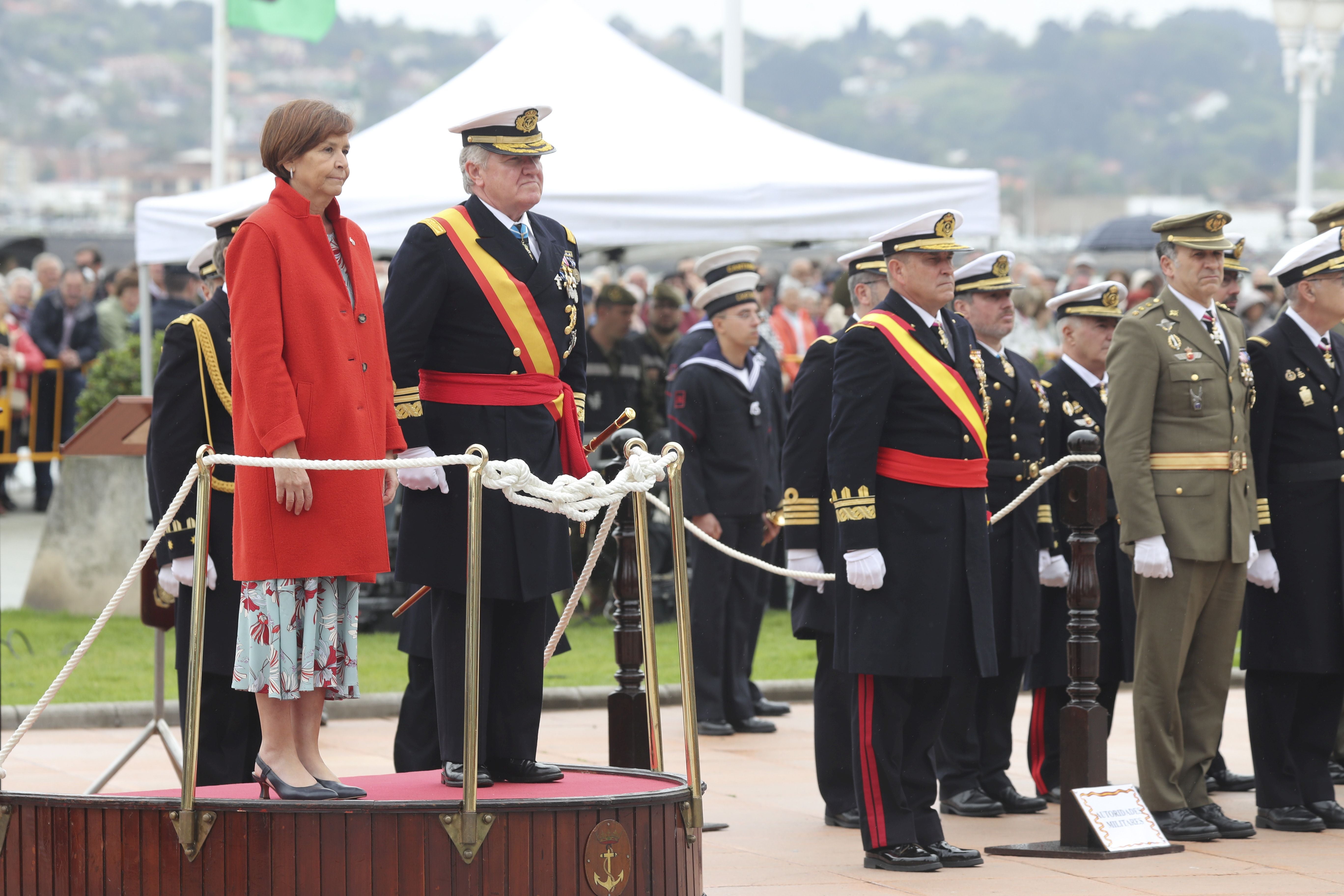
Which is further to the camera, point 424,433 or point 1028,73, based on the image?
point 1028,73

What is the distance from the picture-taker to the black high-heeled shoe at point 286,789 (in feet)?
17.1

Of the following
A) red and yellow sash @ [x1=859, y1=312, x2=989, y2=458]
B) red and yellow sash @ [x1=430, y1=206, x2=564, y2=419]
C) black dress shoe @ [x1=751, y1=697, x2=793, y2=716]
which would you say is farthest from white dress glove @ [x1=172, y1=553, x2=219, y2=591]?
black dress shoe @ [x1=751, y1=697, x2=793, y2=716]

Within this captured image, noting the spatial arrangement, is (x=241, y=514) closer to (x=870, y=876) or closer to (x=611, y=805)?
(x=611, y=805)

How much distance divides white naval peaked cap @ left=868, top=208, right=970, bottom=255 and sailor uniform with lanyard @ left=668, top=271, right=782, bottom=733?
2.68 m

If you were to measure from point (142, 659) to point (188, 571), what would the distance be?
17.1 ft

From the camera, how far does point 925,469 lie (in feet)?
21.4

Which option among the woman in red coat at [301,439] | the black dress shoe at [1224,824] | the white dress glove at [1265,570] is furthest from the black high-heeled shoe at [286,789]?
the white dress glove at [1265,570]

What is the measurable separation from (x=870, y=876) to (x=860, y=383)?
1615mm

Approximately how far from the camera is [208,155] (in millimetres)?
A: 137875

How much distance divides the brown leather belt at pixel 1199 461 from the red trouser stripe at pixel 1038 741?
4.21 feet

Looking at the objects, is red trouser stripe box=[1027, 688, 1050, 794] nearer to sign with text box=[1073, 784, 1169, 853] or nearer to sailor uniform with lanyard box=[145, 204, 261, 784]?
sign with text box=[1073, 784, 1169, 853]

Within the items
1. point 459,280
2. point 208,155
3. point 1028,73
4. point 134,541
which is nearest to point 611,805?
point 459,280

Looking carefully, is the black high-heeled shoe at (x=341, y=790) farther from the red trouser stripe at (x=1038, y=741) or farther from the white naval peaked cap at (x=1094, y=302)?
the white naval peaked cap at (x=1094, y=302)

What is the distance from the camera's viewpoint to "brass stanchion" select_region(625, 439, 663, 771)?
5.71 metres
